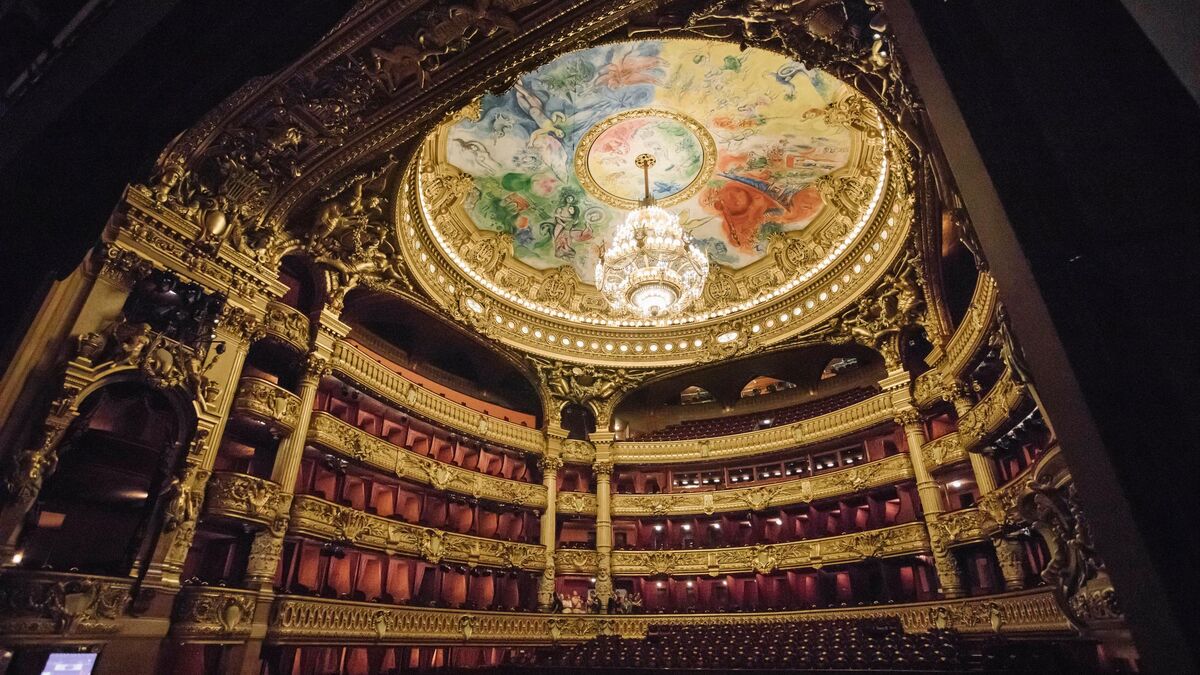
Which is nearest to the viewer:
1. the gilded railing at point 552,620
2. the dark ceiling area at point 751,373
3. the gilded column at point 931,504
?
the gilded railing at point 552,620

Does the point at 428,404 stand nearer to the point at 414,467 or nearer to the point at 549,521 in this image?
the point at 414,467

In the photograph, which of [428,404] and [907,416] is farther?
[428,404]

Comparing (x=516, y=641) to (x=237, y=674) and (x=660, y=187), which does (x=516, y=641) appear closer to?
(x=237, y=674)

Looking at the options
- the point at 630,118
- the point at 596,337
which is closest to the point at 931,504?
the point at 596,337

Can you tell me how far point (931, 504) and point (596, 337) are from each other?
1169 cm

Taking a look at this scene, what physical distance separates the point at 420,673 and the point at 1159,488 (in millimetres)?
15246

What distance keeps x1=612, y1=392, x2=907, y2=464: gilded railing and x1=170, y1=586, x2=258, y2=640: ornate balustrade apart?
12.5 metres

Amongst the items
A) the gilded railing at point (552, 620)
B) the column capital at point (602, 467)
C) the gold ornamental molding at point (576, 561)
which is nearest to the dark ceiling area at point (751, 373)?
the column capital at point (602, 467)

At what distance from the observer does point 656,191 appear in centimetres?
1752

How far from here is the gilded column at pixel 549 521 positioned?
660 inches

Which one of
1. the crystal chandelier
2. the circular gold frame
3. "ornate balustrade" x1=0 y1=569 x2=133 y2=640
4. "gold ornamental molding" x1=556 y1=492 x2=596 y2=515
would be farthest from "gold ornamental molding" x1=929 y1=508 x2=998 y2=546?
"ornate balustrade" x1=0 y1=569 x2=133 y2=640

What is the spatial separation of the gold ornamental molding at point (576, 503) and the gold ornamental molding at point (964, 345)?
10851 millimetres

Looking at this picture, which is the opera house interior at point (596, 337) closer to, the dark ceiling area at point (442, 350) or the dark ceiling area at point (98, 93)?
the dark ceiling area at point (98, 93)

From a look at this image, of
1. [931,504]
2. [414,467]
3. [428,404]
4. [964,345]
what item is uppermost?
[428,404]
